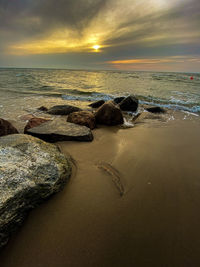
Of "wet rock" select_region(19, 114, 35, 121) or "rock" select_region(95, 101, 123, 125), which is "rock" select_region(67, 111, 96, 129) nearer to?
"rock" select_region(95, 101, 123, 125)

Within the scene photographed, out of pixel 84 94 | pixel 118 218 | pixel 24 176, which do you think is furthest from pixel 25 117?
pixel 84 94

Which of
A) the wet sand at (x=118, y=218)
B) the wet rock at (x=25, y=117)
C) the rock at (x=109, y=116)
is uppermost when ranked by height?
the rock at (x=109, y=116)

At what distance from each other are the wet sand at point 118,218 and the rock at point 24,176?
120 mm

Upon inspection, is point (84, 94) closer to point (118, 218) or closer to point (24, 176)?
point (24, 176)

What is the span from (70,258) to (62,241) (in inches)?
6.3

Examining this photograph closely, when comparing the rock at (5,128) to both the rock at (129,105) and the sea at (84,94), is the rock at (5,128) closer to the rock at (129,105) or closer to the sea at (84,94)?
the sea at (84,94)

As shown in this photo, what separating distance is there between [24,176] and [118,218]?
1.15 m

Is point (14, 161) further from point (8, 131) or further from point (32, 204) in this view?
point (8, 131)

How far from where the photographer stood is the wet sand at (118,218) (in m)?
1.21

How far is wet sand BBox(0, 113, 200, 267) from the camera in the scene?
3.98 feet

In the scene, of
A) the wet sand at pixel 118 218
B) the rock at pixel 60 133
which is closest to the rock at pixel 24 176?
the wet sand at pixel 118 218

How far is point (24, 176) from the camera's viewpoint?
Answer: 5.17ft

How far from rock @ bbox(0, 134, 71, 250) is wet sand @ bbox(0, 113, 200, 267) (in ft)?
0.39

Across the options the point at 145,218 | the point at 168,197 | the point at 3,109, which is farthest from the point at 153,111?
the point at 3,109
